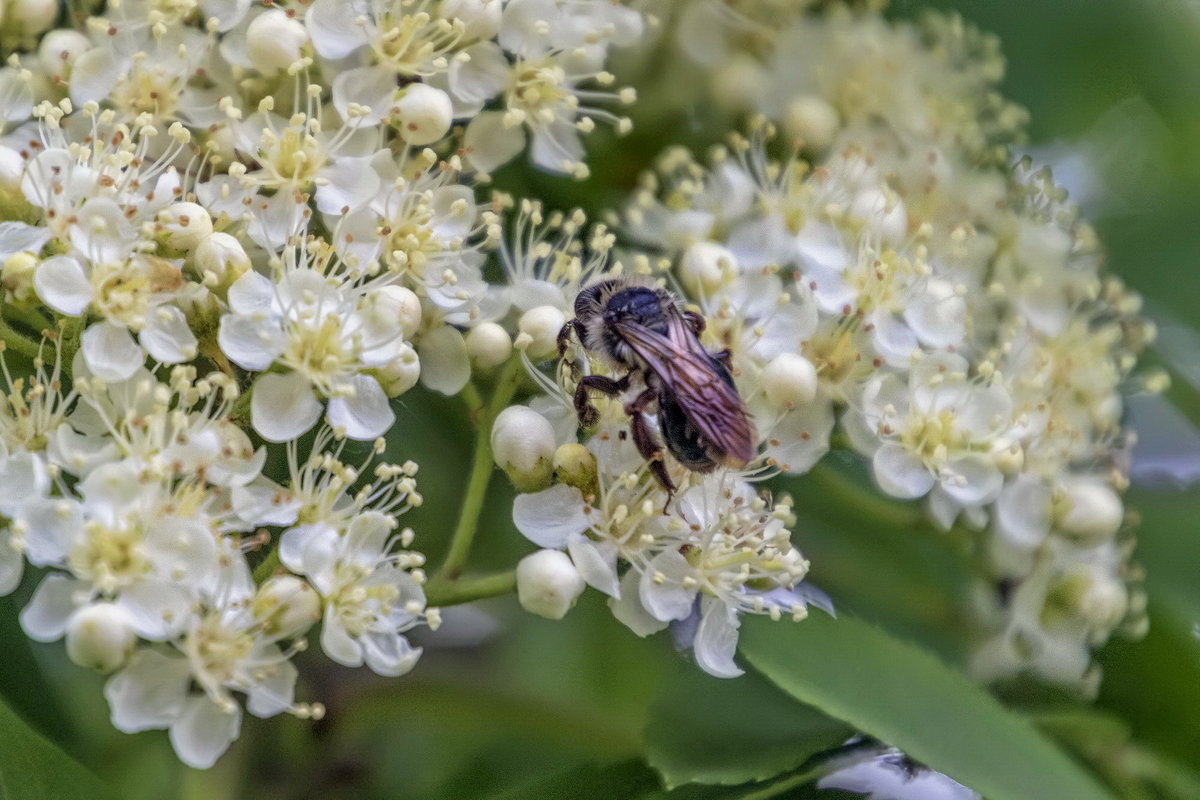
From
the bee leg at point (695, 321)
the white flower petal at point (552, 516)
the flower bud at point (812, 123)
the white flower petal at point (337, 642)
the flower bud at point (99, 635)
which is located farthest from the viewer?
the flower bud at point (812, 123)

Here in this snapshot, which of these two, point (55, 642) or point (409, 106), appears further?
point (409, 106)

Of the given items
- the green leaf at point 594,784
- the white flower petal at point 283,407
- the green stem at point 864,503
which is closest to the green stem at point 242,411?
the white flower petal at point 283,407

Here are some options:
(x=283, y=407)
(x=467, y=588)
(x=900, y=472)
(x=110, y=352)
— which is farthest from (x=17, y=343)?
(x=900, y=472)

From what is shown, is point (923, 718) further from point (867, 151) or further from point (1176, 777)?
point (867, 151)

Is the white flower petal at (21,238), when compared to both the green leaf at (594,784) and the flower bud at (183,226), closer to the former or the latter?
the flower bud at (183,226)

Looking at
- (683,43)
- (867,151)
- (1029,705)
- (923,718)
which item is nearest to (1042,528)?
(1029,705)

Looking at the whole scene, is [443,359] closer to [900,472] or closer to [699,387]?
[699,387]
